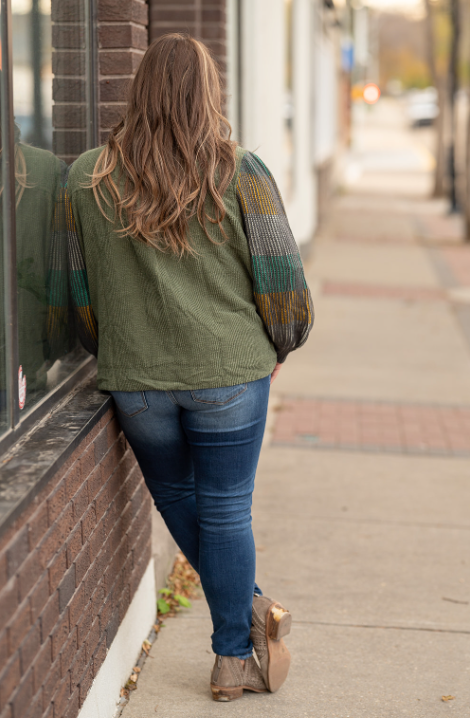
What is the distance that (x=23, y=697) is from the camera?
203 cm

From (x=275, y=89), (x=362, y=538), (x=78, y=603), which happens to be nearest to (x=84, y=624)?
(x=78, y=603)

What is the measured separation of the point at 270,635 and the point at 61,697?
801 millimetres

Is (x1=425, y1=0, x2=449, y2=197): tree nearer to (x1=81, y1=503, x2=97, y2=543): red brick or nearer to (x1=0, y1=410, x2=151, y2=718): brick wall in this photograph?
(x1=0, y1=410, x2=151, y2=718): brick wall

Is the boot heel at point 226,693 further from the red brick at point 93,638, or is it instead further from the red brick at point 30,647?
the red brick at point 30,647

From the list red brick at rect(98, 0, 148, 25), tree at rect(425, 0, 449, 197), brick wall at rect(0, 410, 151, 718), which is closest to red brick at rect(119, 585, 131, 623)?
brick wall at rect(0, 410, 151, 718)

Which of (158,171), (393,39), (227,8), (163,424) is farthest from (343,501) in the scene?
(393,39)

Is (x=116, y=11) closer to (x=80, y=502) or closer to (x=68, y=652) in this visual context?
(x=80, y=502)

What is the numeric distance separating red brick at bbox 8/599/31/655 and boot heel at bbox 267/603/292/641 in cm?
106

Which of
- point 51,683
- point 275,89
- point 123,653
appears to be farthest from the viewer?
point 275,89

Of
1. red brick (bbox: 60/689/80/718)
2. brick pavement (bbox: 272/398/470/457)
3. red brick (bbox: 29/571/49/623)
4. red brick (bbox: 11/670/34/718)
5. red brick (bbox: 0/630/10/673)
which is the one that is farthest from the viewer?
brick pavement (bbox: 272/398/470/457)

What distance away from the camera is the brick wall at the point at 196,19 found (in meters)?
6.07

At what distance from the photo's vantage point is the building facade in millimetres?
2096

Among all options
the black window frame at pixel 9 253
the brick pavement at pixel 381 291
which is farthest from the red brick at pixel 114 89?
the brick pavement at pixel 381 291

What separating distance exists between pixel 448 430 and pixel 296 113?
787cm
